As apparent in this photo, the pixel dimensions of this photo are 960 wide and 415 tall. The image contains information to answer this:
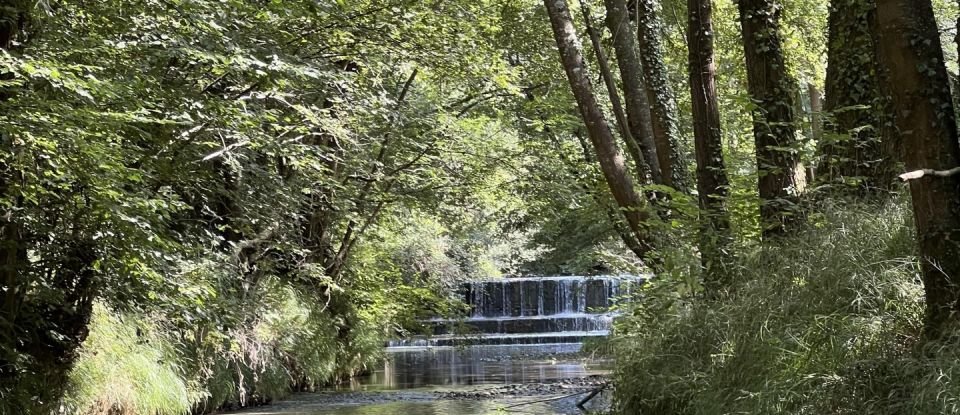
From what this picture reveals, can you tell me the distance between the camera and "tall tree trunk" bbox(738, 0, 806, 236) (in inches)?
223

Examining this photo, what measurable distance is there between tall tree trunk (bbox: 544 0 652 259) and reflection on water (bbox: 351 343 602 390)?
4472 mm

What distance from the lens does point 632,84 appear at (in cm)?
768

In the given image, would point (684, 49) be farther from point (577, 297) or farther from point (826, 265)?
point (577, 297)

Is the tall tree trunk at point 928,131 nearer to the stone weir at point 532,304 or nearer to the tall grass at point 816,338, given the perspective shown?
the tall grass at point 816,338

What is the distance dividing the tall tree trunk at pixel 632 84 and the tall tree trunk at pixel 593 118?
0.37 meters

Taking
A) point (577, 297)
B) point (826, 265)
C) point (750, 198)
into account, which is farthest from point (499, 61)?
point (577, 297)

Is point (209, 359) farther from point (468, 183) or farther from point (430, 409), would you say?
point (468, 183)

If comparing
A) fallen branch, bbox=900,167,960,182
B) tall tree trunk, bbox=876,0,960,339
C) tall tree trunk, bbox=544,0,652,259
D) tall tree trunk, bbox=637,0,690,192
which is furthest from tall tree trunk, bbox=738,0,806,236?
fallen branch, bbox=900,167,960,182

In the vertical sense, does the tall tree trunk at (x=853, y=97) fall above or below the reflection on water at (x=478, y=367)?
above

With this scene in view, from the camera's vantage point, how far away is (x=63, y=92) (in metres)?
5.66

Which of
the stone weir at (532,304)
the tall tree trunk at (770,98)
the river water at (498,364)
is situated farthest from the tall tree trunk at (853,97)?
the stone weir at (532,304)

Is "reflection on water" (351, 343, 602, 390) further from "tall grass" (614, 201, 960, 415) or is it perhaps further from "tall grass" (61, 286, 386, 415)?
"tall grass" (614, 201, 960, 415)

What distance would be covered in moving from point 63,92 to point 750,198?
4.40m

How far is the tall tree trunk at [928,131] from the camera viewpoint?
3617 mm
